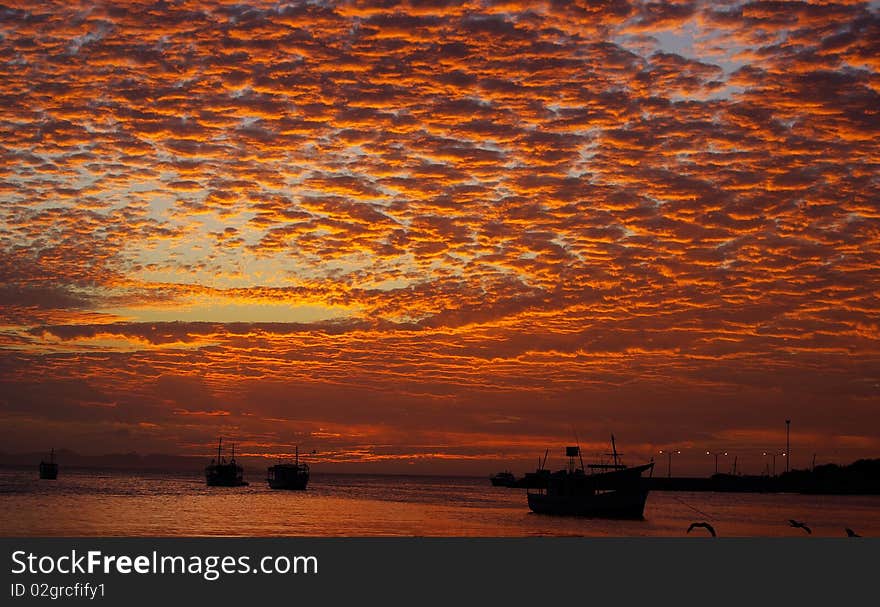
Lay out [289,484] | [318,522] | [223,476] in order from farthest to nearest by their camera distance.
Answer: [223,476] → [289,484] → [318,522]

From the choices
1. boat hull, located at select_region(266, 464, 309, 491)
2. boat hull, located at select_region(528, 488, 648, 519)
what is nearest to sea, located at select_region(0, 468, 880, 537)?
boat hull, located at select_region(528, 488, 648, 519)

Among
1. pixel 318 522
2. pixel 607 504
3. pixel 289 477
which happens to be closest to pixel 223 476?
pixel 289 477

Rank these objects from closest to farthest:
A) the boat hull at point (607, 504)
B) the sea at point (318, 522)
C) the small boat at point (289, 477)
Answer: the sea at point (318, 522) < the boat hull at point (607, 504) < the small boat at point (289, 477)

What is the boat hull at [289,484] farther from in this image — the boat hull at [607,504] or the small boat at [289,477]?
the boat hull at [607,504]

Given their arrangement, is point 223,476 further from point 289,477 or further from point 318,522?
point 318,522

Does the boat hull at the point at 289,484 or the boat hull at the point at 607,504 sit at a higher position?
the boat hull at the point at 607,504

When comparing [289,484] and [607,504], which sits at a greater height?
[607,504]

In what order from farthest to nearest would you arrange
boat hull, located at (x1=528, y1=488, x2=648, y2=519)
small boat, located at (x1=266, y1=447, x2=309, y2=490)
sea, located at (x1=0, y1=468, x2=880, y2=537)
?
small boat, located at (x1=266, y1=447, x2=309, y2=490) → boat hull, located at (x1=528, y1=488, x2=648, y2=519) → sea, located at (x1=0, y1=468, x2=880, y2=537)

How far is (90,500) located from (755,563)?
125970 millimetres

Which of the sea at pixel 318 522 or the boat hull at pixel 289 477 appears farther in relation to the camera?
the boat hull at pixel 289 477

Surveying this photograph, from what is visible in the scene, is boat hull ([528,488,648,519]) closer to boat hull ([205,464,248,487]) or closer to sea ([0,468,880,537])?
sea ([0,468,880,537])

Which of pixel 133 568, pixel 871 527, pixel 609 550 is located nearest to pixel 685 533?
pixel 871 527

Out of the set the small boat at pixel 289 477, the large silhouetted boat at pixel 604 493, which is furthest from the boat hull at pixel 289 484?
the large silhouetted boat at pixel 604 493

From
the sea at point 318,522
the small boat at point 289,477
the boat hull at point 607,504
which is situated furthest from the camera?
the small boat at point 289,477
